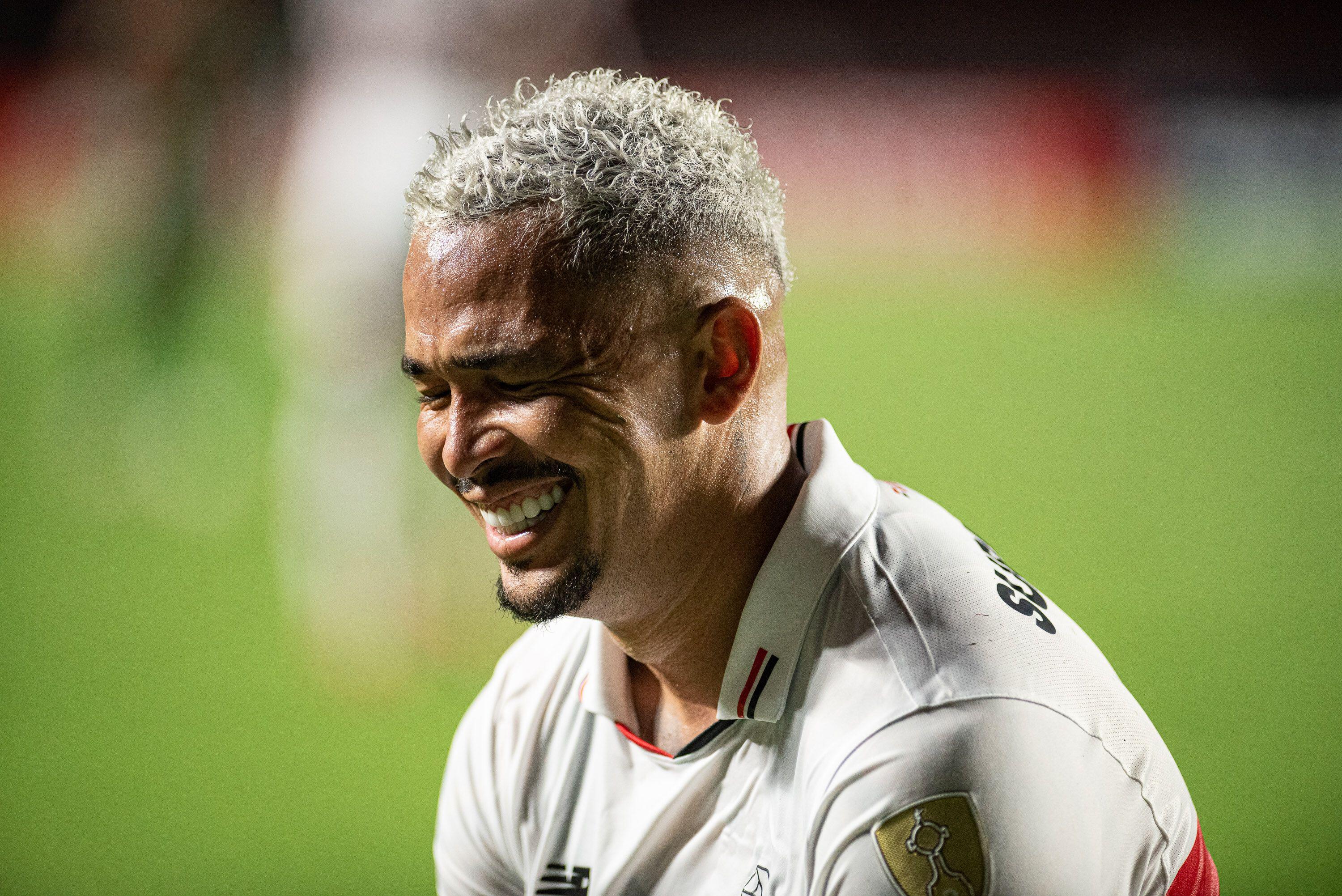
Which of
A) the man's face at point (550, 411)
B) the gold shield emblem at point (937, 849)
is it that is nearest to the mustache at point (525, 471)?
the man's face at point (550, 411)

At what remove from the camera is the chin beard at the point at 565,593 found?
33.4 inches

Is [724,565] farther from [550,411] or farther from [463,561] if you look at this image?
[463,561]

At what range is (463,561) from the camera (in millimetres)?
1959

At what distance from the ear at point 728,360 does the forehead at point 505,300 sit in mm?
94

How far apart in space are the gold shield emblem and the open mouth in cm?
36

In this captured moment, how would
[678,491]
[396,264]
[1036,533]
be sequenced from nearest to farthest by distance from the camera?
[678,491], [396,264], [1036,533]

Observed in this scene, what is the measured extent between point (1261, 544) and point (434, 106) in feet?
5.83

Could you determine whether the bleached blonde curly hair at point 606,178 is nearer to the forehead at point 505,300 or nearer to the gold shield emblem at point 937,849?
the forehead at point 505,300

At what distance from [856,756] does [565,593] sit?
0.88 ft

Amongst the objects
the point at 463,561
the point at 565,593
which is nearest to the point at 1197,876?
the point at 565,593

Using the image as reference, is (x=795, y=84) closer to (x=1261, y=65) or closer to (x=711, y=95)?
(x=711, y=95)

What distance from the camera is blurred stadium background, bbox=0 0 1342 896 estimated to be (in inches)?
75.2

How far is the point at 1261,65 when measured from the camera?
6.32 feet

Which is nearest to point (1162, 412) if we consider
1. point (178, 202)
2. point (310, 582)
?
point (310, 582)
